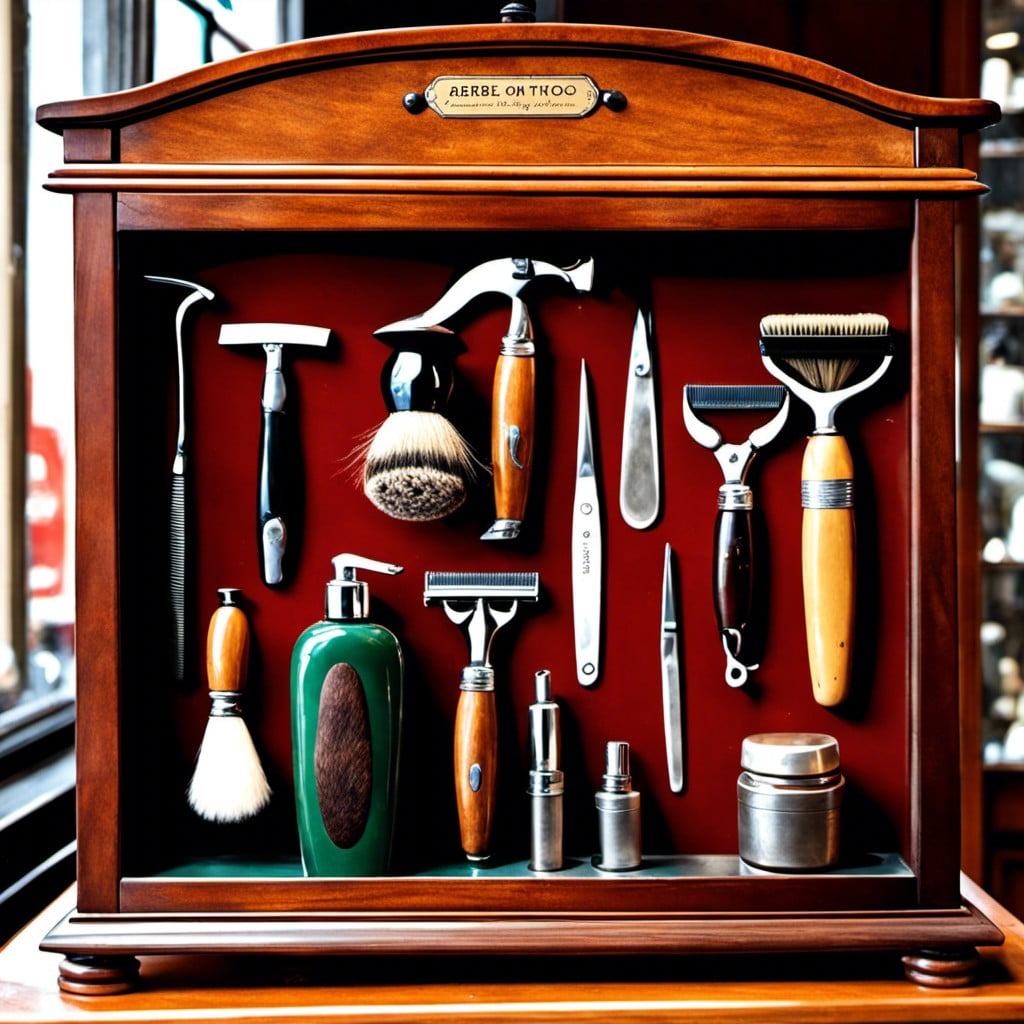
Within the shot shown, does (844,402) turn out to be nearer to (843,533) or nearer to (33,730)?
(843,533)

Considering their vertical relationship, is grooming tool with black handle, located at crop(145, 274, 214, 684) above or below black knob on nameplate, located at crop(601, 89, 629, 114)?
below

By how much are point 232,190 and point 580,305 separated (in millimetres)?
319

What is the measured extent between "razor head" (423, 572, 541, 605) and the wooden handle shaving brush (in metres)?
0.06

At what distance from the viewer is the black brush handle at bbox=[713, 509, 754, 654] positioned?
0.94m

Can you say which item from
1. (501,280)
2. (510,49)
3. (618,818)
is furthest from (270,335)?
(618,818)

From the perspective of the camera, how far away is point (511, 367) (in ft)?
3.09

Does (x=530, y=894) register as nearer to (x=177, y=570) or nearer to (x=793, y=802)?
(x=793, y=802)

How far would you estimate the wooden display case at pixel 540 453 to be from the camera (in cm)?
88

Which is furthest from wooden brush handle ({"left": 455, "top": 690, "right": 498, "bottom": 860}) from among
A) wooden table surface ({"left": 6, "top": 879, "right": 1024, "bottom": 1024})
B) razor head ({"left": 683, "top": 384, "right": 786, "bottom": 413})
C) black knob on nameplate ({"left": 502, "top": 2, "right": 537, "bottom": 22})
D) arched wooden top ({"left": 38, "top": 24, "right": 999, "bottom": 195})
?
black knob on nameplate ({"left": 502, "top": 2, "right": 537, "bottom": 22})

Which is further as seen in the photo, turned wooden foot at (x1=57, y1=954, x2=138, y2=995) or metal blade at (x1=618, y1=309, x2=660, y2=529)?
metal blade at (x1=618, y1=309, x2=660, y2=529)

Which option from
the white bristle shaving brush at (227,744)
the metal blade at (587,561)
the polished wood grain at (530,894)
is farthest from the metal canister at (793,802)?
the white bristle shaving brush at (227,744)

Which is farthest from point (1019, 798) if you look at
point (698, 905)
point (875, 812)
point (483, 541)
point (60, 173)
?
point (60, 173)

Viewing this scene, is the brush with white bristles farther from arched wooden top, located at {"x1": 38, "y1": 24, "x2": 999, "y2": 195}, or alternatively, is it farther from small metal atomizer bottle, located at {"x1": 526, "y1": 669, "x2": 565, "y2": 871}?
small metal atomizer bottle, located at {"x1": 526, "y1": 669, "x2": 565, "y2": 871}

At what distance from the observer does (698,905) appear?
884 millimetres
